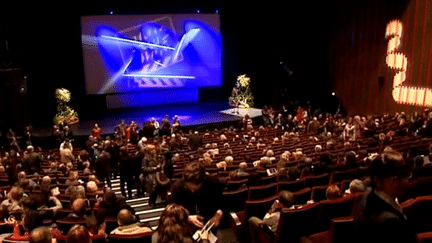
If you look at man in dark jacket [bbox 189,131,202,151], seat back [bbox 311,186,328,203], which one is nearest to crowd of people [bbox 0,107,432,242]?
man in dark jacket [bbox 189,131,202,151]

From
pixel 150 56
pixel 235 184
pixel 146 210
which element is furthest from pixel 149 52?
pixel 235 184

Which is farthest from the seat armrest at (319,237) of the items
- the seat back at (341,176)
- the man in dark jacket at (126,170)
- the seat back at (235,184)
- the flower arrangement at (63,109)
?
the flower arrangement at (63,109)

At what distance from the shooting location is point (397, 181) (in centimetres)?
235

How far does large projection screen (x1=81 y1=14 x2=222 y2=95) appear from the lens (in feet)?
72.2

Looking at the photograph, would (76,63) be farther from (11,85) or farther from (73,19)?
(11,85)

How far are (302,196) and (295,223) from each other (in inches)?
41.9

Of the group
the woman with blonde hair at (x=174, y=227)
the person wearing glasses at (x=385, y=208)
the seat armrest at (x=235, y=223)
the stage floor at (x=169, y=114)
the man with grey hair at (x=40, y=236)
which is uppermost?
the person wearing glasses at (x=385, y=208)

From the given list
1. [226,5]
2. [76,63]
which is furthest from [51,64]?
[226,5]

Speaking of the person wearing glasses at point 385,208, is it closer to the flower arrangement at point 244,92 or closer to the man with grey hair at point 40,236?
the man with grey hair at point 40,236

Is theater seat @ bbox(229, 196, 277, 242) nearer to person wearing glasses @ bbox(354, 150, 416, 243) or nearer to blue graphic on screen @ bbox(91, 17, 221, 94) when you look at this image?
person wearing glasses @ bbox(354, 150, 416, 243)

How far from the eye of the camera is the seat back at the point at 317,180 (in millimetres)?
6836

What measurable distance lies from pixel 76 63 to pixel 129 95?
3142 millimetres

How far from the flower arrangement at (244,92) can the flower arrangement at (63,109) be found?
8.23 metres

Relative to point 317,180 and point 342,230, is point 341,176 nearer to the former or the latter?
point 317,180
